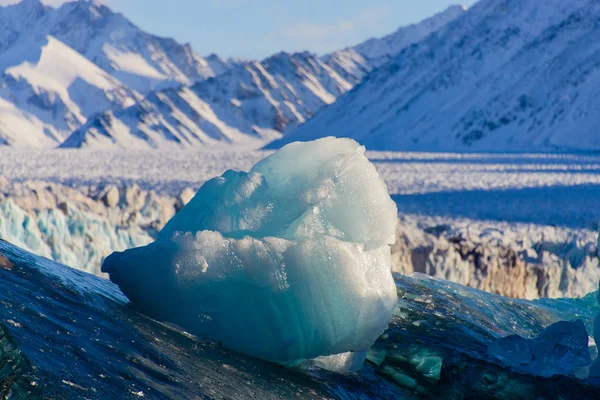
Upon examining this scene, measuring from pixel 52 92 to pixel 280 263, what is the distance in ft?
562

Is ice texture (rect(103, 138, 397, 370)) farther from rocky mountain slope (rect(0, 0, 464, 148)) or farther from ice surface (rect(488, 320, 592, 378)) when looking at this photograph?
rocky mountain slope (rect(0, 0, 464, 148))

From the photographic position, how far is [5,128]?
134m

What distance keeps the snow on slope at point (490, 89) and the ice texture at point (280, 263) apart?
3599 cm

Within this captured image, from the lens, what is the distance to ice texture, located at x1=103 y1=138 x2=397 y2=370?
2.70 metres

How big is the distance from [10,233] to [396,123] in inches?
1854

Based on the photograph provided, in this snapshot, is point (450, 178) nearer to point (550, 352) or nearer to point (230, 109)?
point (550, 352)

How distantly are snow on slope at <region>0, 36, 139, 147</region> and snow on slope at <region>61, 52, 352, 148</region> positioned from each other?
179ft

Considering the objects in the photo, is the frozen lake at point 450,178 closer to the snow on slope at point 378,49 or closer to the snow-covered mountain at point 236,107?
the snow-covered mountain at point 236,107

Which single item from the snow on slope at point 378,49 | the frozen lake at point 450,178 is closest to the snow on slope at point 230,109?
the snow on slope at point 378,49

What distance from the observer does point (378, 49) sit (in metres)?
148

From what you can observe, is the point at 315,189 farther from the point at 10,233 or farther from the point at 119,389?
the point at 10,233

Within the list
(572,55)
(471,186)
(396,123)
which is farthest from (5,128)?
(471,186)

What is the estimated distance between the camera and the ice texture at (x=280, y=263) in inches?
106

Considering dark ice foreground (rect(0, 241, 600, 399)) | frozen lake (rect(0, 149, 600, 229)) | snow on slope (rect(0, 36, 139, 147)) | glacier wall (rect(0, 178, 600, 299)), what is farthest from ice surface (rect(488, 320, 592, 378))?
snow on slope (rect(0, 36, 139, 147))
